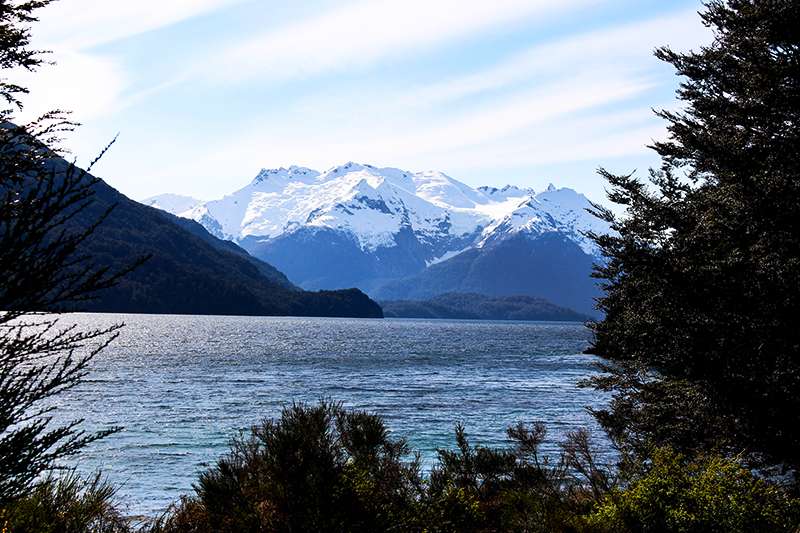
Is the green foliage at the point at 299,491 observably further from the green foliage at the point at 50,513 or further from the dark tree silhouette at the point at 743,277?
the dark tree silhouette at the point at 743,277

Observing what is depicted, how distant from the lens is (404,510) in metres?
14.6

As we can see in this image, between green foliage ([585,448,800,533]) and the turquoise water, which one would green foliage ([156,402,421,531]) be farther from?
the turquoise water

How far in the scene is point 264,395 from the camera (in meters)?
60.9

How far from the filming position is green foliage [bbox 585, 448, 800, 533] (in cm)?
1256

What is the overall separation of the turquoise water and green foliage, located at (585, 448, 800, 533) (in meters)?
19.1

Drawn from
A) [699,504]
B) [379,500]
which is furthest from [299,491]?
[699,504]

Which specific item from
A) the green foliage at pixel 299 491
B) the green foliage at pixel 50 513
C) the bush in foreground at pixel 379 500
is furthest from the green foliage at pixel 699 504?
the green foliage at pixel 50 513

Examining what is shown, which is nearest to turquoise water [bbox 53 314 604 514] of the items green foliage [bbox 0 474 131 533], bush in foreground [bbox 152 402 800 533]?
bush in foreground [bbox 152 402 800 533]

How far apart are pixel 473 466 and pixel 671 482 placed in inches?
504

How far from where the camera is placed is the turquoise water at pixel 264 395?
118 ft

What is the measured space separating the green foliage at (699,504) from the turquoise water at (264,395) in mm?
19056

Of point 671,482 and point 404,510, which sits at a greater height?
point 671,482

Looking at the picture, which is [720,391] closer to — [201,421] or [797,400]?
[797,400]

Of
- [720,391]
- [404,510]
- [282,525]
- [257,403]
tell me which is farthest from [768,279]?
[257,403]
